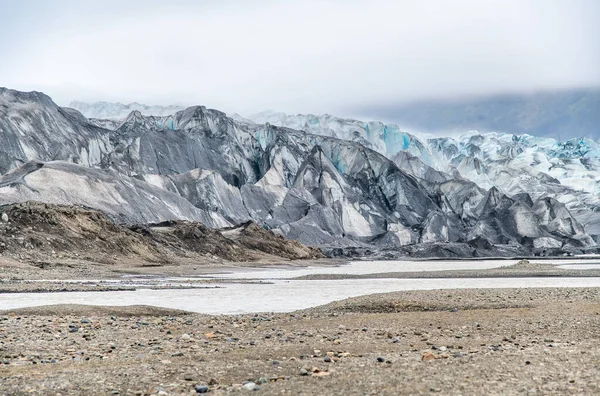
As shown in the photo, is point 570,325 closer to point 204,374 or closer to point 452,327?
point 452,327

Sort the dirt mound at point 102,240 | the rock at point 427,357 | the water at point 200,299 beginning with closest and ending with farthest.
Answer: the rock at point 427,357
the water at point 200,299
the dirt mound at point 102,240

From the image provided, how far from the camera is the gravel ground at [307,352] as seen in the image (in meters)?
11.5

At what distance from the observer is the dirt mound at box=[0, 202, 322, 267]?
77938 mm

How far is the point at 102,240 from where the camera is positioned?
300ft

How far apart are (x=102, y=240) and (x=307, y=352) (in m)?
80.1

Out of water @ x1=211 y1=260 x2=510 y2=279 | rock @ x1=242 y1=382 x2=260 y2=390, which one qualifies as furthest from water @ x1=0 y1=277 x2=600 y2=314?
water @ x1=211 y1=260 x2=510 y2=279

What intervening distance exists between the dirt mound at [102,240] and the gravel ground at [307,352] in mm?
52244

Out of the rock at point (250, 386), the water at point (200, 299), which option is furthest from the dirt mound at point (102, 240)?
the rock at point (250, 386)

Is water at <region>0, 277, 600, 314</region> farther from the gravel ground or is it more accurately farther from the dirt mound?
the dirt mound

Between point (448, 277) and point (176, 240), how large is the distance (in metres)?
55.9

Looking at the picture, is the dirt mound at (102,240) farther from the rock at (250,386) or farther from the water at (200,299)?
the rock at (250,386)

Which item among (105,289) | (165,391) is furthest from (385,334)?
(105,289)

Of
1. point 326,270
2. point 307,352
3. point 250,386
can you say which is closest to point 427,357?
point 307,352

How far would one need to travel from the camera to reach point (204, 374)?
12914 millimetres
